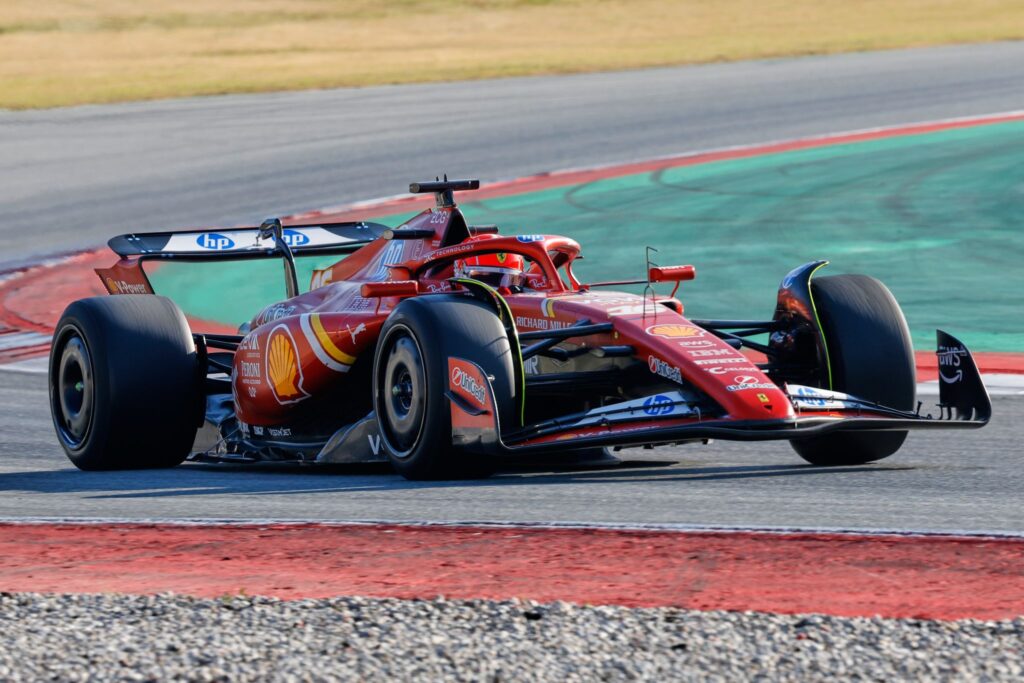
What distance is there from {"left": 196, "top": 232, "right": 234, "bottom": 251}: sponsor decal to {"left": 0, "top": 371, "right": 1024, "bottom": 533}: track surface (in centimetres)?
165

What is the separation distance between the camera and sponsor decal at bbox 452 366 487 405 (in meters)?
7.95

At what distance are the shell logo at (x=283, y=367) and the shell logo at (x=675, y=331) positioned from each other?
87.1 inches

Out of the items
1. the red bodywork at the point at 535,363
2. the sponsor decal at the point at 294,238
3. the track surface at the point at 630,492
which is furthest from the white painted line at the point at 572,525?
the sponsor decal at the point at 294,238

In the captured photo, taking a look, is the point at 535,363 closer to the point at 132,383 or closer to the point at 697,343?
the point at 697,343

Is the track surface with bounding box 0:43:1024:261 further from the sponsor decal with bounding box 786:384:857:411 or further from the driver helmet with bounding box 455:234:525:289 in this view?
the sponsor decal with bounding box 786:384:857:411

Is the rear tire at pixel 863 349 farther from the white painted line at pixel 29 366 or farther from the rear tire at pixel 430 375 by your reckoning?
the white painted line at pixel 29 366

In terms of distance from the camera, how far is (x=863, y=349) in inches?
342

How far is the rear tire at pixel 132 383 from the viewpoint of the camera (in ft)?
31.1

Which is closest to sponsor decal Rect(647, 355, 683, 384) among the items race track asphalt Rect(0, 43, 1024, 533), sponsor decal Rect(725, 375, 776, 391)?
sponsor decal Rect(725, 375, 776, 391)

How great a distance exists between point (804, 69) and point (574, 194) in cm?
1350

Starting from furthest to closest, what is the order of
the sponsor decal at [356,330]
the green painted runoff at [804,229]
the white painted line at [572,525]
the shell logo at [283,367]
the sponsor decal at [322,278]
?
the green painted runoff at [804,229] → the sponsor decal at [322,278] → the shell logo at [283,367] → the sponsor decal at [356,330] → the white painted line at [572,525]

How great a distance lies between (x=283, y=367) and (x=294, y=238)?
1.96 metres

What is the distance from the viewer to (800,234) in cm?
1895

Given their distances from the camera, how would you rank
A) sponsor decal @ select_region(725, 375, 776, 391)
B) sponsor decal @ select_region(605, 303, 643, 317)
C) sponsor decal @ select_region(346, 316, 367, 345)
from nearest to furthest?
sponsor decal @ select_region(725, 375, 776, 391), sponsor decal @ select_region(605, 303, 643, 317), sponsor decal @ select_region(346, 316, 367, 345)
